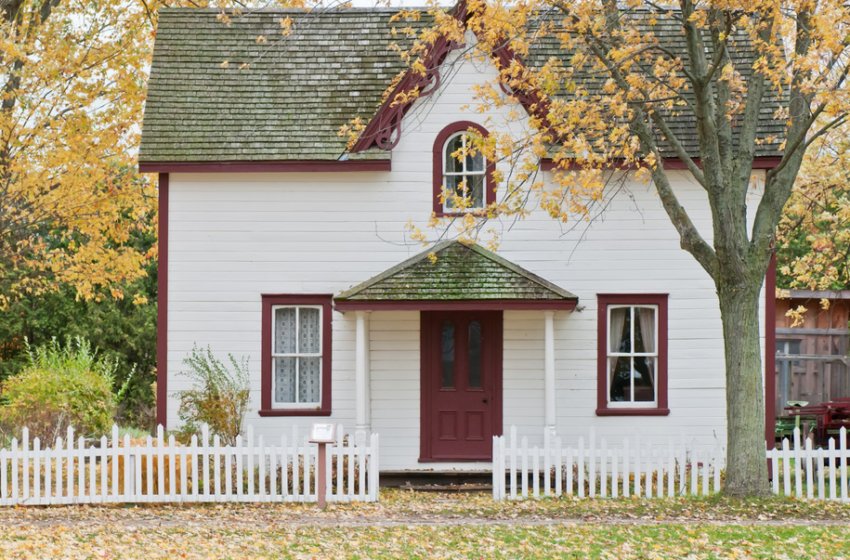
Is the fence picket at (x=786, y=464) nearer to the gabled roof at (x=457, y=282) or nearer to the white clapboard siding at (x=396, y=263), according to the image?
the white clapboard siding at (x=396, y=263)

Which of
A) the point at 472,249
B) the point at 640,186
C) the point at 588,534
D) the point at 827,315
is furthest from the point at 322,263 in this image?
the point at 827,315

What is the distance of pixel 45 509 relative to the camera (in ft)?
40.2

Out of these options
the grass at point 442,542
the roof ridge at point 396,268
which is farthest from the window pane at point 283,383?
the grass at point 442,542

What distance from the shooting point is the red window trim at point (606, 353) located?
1511 cm

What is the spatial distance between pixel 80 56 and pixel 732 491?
17317mm

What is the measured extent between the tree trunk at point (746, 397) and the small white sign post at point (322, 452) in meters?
5.17

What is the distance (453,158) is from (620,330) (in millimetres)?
3913

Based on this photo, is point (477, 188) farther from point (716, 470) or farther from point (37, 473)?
point (37, 473)

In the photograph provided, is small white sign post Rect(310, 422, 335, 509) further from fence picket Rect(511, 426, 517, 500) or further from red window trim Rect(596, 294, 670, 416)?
red window trim Rect(596, 294, 670, 416)

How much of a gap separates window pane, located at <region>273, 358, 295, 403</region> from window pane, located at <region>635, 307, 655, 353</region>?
5.64 metres

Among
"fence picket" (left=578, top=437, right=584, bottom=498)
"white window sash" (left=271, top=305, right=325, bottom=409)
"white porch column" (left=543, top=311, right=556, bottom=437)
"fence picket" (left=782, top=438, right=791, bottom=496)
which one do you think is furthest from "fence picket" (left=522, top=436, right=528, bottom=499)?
"white window sash" (left=271, top=305, right=325, bottom=409)

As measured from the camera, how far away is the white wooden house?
49.6 ft

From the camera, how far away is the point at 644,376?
15.3 metres

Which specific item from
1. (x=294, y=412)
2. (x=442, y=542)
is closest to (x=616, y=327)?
(x=294, y=412)
